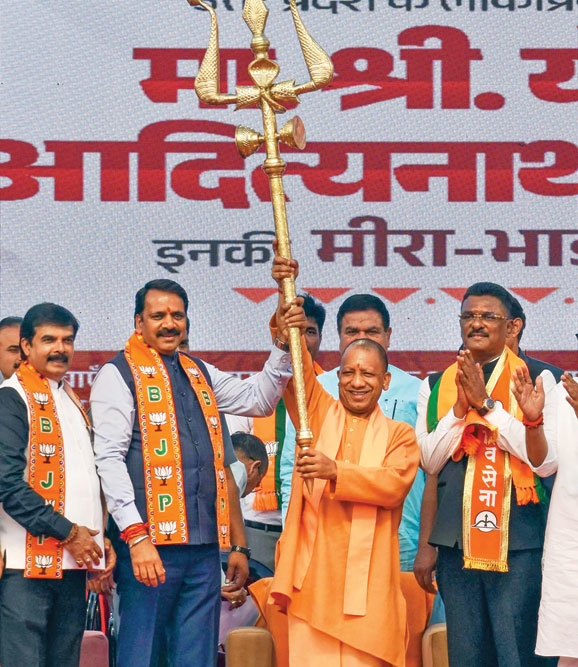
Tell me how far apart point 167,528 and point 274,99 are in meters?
1.47

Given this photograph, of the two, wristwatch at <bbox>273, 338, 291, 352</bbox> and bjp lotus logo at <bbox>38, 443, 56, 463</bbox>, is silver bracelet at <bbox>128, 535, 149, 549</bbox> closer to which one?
bjp lotus logo at <bbox>38, 443, 56, 463</bbox>

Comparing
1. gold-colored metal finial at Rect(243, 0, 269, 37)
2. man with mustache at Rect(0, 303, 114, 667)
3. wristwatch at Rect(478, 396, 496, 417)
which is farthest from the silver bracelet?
gold-colored metal finial at Rect(243, 0, 269, 37)

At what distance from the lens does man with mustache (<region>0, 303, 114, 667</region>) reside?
438 cm

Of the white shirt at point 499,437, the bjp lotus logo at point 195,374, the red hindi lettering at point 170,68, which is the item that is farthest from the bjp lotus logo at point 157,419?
the red hindi lettering at point 170,68

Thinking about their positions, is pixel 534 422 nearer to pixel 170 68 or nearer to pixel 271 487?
pixel 271 487

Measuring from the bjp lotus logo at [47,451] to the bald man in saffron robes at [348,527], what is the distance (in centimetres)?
81

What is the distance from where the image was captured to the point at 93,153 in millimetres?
6188

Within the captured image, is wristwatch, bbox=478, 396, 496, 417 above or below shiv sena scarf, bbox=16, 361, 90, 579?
above

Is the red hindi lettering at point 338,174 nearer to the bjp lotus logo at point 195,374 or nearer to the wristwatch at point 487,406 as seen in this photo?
the bjp lotus logo at point 195,374

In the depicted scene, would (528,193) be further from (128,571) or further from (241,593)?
(128,571)

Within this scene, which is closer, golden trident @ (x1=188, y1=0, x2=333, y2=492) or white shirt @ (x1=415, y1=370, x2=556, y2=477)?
golden trident @ (x1=188, y1=0, x2=333, y2=492)

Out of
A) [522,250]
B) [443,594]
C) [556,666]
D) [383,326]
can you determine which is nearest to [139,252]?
[383,326]

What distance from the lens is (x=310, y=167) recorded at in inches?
245

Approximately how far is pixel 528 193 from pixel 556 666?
2.26 m
